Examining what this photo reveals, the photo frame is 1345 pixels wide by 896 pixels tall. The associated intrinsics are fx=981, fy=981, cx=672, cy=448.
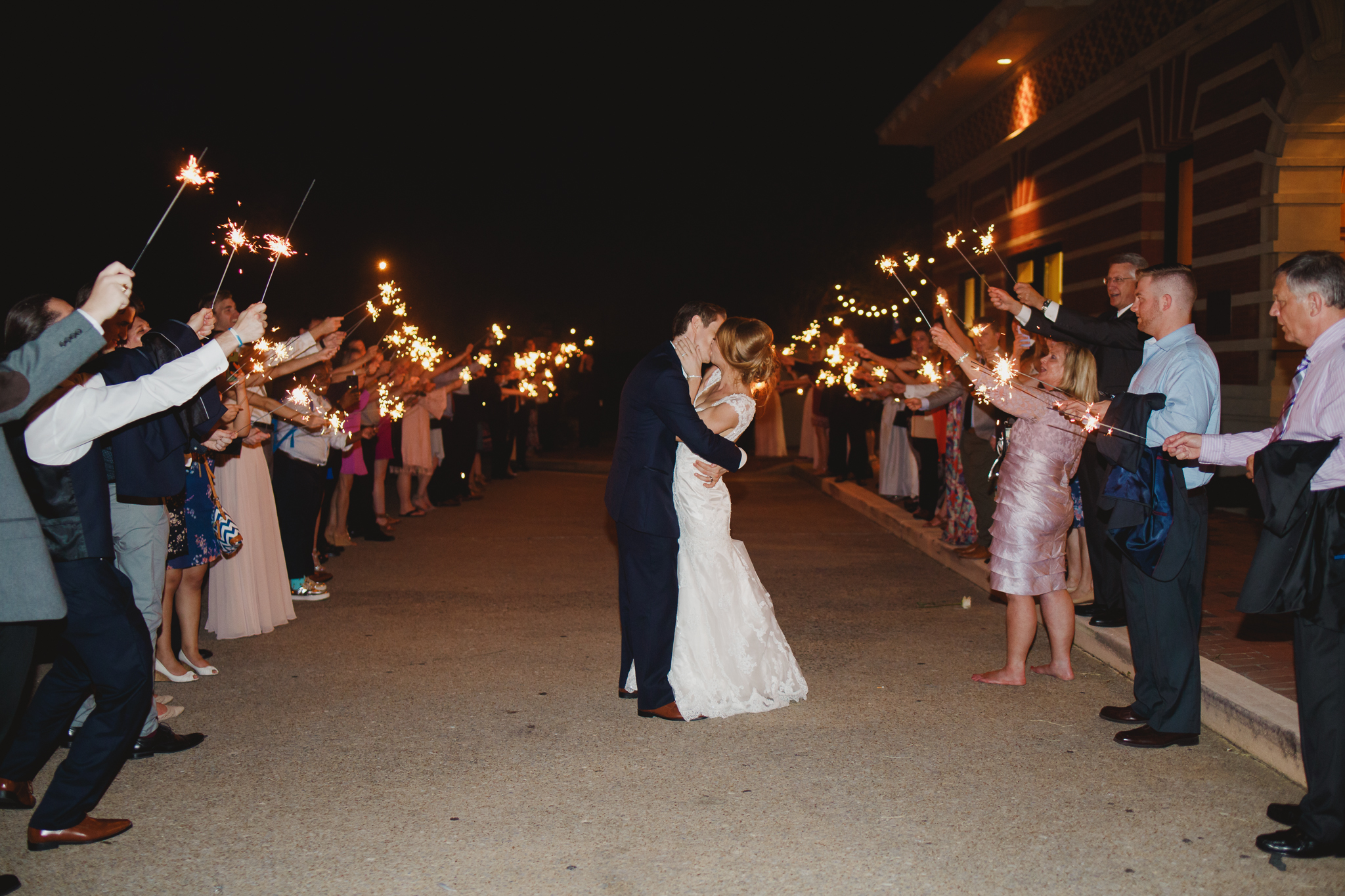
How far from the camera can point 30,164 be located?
905 cm

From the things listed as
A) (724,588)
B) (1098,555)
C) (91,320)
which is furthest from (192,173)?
(1098,555)

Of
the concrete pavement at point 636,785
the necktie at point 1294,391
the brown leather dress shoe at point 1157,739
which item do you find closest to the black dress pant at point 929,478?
the concrete pavement at point 636,785

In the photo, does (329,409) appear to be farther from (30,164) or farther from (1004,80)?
(1004,80)

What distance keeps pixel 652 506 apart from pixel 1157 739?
2814 mm

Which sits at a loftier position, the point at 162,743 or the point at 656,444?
the point at 656,444

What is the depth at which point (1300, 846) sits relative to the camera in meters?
3.72

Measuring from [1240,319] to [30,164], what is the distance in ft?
42.5

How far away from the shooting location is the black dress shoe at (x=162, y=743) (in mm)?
4809

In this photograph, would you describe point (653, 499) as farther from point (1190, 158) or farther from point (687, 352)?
point (1190, 158)

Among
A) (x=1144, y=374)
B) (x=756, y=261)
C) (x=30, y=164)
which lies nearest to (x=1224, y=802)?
(x=1144, y=374)

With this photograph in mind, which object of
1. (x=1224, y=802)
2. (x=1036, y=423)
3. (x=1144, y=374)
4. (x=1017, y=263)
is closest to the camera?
(x=1224, y=802)

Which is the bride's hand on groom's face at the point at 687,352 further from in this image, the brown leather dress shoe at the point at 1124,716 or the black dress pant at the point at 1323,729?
the black dress pant at the point at 1323,729

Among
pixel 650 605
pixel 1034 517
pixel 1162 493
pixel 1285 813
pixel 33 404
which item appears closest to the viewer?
pixel 33 404

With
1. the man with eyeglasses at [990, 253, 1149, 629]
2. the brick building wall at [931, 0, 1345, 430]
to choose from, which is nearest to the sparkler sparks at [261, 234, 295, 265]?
the man with eyeglasses at [990, 253, 1149, 629]
